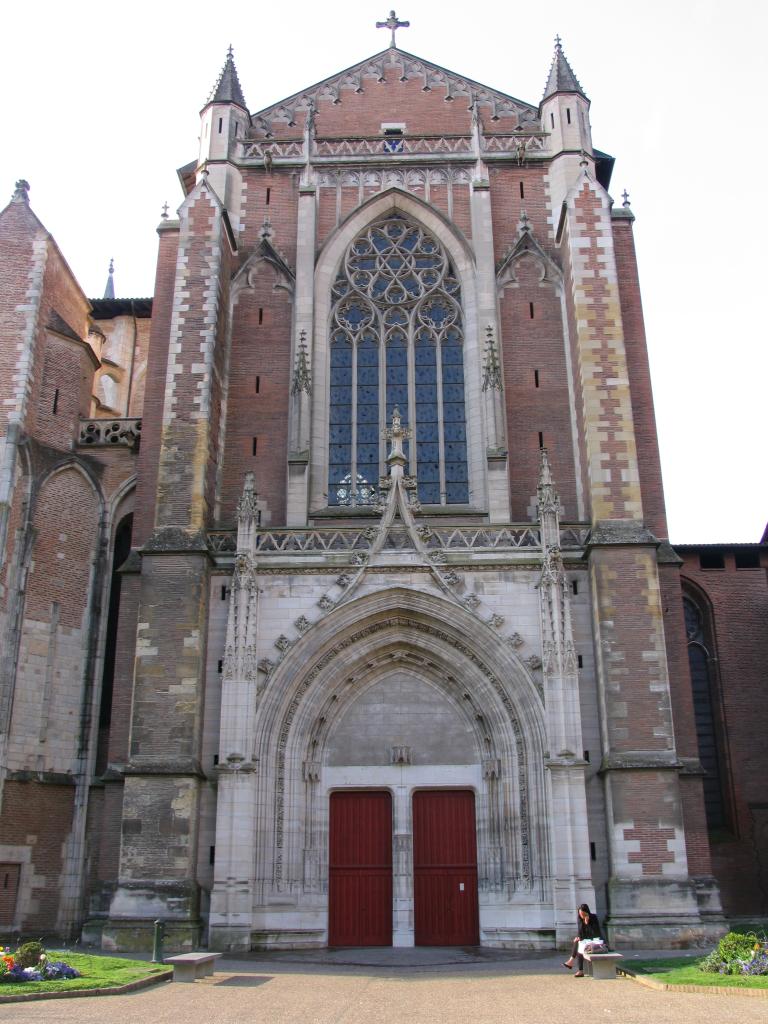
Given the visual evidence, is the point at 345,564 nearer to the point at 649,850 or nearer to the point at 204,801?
the point at 204,801

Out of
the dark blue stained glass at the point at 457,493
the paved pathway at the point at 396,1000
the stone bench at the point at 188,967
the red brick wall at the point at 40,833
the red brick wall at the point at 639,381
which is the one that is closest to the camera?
the paved pathway at the point at 396,1000

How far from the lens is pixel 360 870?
19.8m

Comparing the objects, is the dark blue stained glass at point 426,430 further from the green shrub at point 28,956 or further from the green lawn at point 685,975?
the green shrub at point 28,956

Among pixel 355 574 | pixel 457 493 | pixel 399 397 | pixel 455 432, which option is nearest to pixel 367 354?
pixel 399 397

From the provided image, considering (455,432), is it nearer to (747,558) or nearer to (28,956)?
(747,558)

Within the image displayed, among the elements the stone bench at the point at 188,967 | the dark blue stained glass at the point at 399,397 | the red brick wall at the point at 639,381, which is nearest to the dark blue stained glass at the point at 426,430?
the dark blue stained glass at the point at 399,397

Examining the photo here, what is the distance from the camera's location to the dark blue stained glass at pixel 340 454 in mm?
23922

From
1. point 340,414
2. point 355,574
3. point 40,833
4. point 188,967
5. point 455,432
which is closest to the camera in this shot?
point 188,967

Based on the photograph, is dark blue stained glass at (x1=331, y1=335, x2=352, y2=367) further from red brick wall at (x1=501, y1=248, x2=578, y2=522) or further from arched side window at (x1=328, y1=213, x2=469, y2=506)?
red brick wall at (x1=501, y1=248, x2=578, y2=522)

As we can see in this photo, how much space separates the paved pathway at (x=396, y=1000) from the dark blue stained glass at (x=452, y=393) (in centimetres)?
1265

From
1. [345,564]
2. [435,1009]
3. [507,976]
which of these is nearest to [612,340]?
[345,564]

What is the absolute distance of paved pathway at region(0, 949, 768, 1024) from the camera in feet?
34.8

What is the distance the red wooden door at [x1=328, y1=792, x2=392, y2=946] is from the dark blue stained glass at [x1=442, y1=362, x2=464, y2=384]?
32.1 feet

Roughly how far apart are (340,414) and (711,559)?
1078 cm
